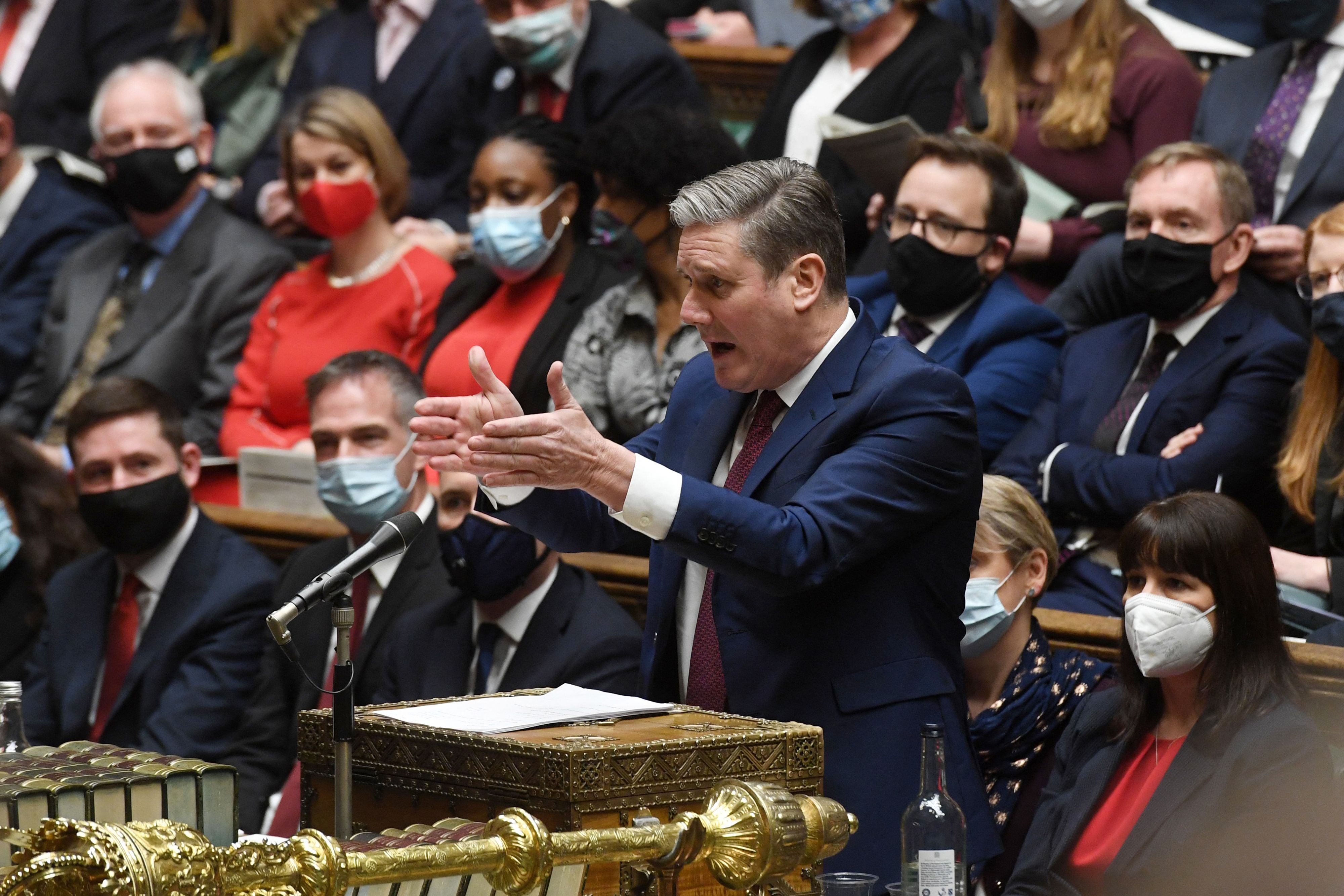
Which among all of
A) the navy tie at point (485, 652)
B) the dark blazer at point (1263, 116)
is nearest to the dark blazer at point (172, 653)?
the navy tie at point (485, 652)

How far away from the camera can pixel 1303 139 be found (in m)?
4.54

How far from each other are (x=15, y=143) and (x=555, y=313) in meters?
3.03

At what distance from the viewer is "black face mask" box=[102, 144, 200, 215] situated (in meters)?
6.01

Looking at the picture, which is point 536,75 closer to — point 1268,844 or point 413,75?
point 413,75

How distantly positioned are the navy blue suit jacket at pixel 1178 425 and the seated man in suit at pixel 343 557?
1384mm

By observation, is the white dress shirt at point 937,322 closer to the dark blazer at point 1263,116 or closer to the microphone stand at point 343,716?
the dark blazer at point 1263,116

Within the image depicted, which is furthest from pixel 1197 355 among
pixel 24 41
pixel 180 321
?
pixel 24 41

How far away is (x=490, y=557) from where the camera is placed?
3764 mm

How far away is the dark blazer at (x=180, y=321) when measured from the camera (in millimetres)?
5809

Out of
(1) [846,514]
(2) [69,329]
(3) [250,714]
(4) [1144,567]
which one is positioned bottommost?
(3) [250,714]

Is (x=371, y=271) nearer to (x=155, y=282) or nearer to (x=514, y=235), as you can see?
(x=514, y=235)

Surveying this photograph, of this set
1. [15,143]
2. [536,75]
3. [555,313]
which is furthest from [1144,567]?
[15,143]

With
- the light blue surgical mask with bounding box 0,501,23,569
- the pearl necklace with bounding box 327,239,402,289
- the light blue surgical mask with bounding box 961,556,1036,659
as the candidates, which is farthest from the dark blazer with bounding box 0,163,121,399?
the light blue surgical mask with bounding box 961,556,1036,659

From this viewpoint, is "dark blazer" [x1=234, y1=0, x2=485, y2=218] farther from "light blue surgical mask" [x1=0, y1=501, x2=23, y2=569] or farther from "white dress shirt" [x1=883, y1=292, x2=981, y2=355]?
"white dress shirt" [x1=883, y1=292, x2=981, y2=355]
